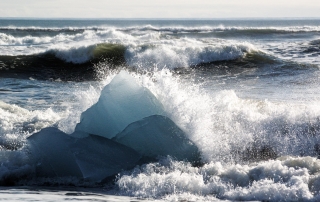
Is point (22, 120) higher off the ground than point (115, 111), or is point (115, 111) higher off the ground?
point (115, 111)

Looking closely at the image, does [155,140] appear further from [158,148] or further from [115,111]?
[115,111]

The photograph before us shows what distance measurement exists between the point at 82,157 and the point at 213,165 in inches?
69.0

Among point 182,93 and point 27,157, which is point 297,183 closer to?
point 182,93

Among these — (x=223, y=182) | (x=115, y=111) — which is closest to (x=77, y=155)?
(x=115, y=111)

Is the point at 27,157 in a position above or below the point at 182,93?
below

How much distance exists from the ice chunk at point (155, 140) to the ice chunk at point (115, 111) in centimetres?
15

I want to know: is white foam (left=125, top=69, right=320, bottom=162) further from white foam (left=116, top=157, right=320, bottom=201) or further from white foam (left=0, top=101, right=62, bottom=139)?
white foam (left=0, top=101, right=62, bottom=139)

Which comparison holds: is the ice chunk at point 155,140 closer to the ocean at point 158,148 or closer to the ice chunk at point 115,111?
the ocean at point 158,148

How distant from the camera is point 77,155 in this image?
7.12 meters

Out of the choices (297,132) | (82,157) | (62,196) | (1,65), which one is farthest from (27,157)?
(1,65)

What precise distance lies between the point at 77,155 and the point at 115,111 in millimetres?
901

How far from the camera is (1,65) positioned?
21.1m

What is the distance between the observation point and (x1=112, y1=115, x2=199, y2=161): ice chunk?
24.5ft

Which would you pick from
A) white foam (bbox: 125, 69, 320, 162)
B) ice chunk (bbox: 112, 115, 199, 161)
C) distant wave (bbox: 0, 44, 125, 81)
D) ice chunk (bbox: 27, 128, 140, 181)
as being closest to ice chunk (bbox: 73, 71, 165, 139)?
ice chunk (bbox: 112, 115, 199, 161)
